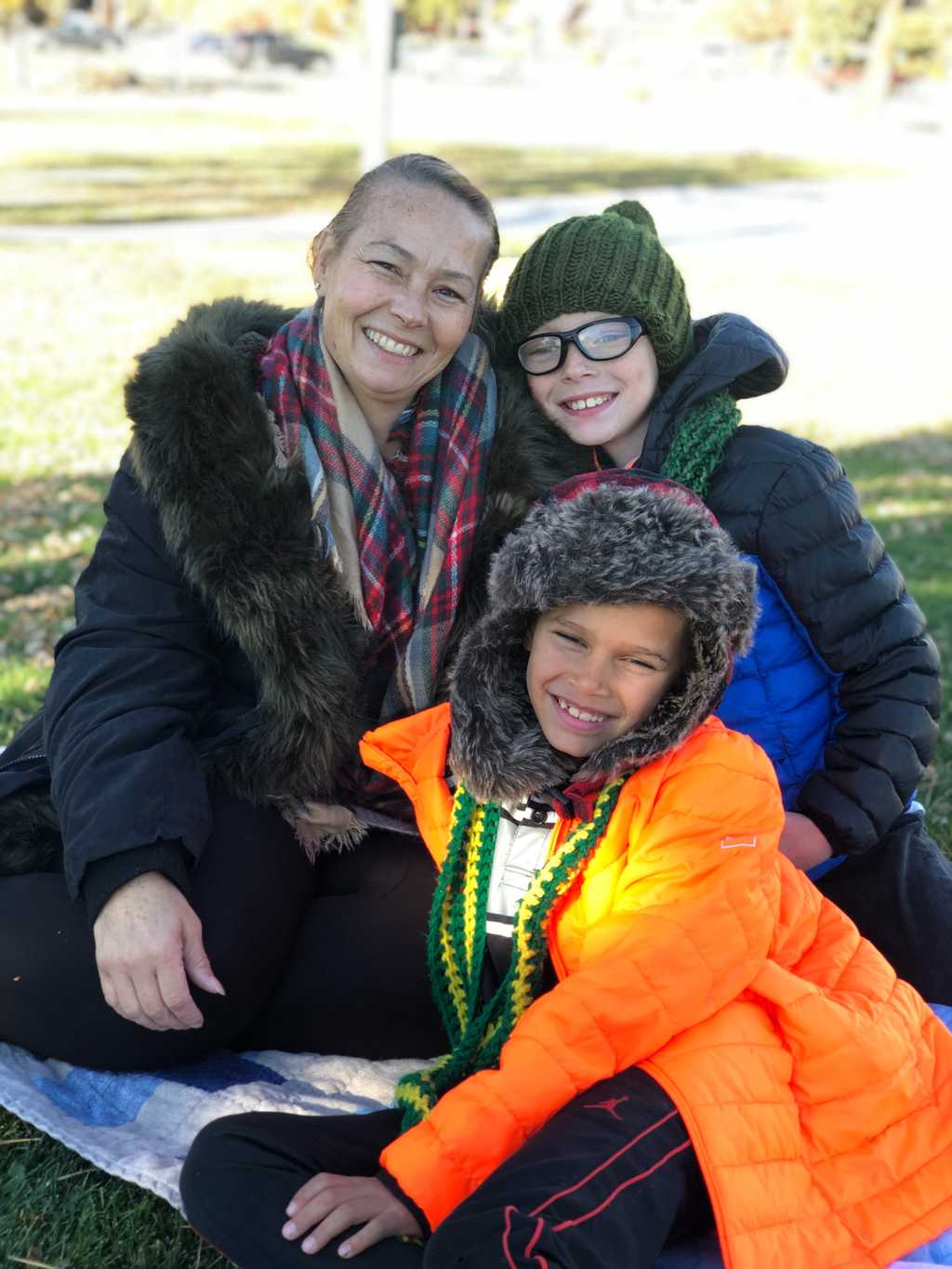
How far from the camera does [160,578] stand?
9.96 feet

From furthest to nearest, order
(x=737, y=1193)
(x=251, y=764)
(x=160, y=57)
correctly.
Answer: (x=160, y=57) < (x=251, y=764) < (x=737, y=1193)

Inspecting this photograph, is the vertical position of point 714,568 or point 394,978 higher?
point 714,568

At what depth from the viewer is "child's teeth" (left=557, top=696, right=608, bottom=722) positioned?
9.02ft

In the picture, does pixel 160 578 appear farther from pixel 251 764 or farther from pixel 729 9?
pixel 729 9

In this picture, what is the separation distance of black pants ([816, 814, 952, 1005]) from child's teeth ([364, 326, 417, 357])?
1.59 meters

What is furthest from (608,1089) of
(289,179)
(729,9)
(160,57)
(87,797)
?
(729,9)

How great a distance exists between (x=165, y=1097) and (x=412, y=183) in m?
2.04

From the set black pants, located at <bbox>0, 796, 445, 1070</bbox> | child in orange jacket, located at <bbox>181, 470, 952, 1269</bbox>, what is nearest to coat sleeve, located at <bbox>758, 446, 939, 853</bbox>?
child in orange jacket, located at <bbox>181, 470, 952, 1269</bbox>

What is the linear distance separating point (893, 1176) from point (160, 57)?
60524mm

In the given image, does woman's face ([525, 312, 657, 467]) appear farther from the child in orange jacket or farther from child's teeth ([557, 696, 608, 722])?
child's teeth ([557, 696, 608, 722])

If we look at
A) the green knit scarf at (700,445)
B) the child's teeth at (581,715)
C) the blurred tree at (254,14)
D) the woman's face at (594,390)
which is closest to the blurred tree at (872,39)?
the blurred tree at (254,14)

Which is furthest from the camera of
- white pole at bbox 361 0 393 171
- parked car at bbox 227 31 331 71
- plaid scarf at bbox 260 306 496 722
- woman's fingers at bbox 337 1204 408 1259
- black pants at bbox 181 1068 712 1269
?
parked car at bbox 227 31 331 71

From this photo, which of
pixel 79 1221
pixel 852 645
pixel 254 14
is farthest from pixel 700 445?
pixel 254 14

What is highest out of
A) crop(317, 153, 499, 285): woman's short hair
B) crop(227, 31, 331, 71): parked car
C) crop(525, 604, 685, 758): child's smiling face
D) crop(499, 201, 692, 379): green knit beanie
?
crop(317, 153, 499, 285): woman's short hair
